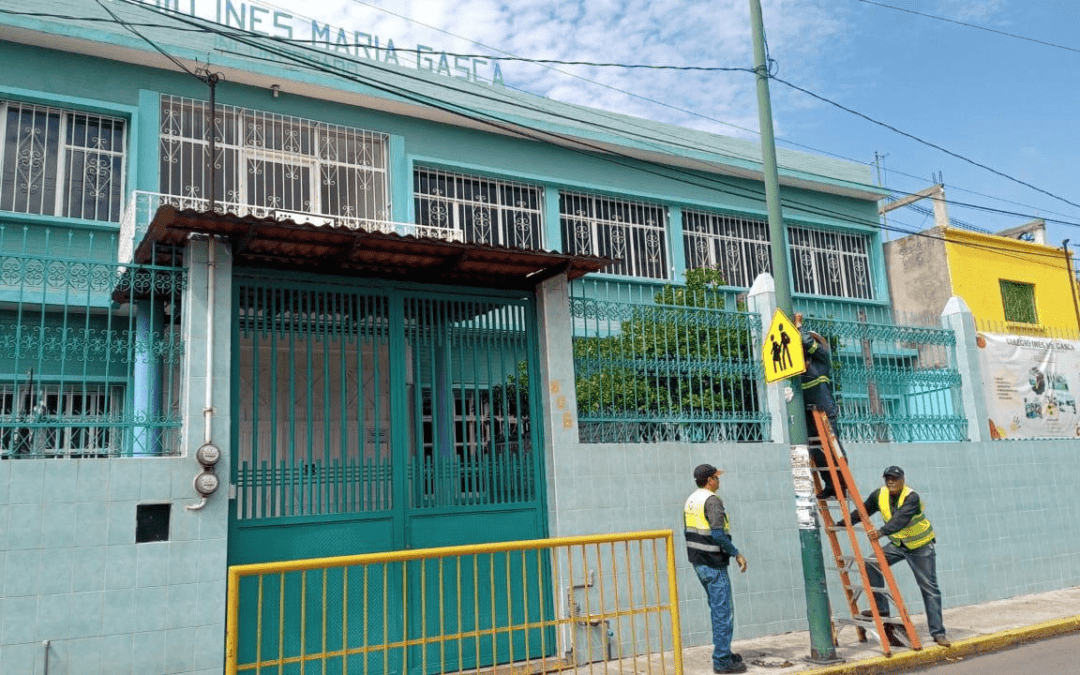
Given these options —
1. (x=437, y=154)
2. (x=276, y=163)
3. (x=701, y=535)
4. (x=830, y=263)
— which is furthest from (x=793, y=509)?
(x=830, y=263)

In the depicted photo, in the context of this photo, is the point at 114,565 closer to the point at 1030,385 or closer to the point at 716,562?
the point at 716,562

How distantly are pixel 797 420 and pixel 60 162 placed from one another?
40.2 ft

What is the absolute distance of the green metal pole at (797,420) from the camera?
7.93 metres

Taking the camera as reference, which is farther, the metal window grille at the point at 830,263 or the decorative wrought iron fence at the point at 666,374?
the metal window grille at the point at 830,263

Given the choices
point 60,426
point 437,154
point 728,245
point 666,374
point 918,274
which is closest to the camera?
point 60,426

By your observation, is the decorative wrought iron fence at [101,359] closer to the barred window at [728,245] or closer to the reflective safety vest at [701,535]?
the reflective safety vest at [701,535]

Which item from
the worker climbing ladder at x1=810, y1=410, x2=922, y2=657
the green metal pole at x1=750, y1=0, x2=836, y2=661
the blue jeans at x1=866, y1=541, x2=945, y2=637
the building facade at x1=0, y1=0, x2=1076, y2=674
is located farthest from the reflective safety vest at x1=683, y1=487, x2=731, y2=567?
the blue jeans at x1=866, y1=541, x2=945, y2=637

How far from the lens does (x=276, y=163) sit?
15.7 metres

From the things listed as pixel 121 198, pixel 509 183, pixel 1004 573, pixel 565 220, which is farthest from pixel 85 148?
pixel 1004 573

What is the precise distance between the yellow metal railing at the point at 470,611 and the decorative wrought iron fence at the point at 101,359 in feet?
4.98

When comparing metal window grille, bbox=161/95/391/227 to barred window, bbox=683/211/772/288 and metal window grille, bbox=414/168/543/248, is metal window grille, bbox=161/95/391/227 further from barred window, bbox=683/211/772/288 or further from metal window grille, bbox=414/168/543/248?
barred window, bbox=683/211/772/288

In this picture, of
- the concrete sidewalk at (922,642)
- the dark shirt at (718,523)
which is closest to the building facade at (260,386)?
the concrete sidewalk at (922,642)

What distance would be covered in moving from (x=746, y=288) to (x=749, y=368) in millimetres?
10486

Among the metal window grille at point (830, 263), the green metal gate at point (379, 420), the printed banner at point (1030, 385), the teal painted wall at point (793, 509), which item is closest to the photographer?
the green metal gate at point (379, 420)
